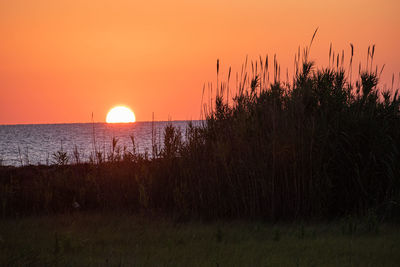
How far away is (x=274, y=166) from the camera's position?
696 centimetres

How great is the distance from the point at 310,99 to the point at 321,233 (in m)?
2.47

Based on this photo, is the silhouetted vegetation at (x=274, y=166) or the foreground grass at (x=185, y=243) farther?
the silhouetted vegetation at (x=274, y=166)

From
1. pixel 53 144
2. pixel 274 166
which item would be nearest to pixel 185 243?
pixel 274 166

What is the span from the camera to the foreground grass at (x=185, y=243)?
478 centimetres

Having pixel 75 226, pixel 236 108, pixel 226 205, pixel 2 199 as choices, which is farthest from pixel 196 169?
pixel 2 199

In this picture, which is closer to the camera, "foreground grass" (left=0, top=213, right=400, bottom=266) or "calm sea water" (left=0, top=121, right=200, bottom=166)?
"foreground grass" (left=0, top=213, right=400, bottom=266)

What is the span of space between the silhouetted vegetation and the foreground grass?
49 cm

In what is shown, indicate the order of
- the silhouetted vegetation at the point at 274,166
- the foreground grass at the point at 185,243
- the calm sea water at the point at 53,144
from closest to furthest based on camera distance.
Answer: the foreground grass at the point at 185,243
the silhouetted vegetation at the point at 274,166
the calm sea water at the point at 53,144

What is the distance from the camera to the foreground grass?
15.7ft

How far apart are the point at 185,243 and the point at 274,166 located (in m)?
2.12

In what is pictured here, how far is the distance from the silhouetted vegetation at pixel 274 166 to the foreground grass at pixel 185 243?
49cm

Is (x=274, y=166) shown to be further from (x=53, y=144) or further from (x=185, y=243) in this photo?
(x=53, y=144)

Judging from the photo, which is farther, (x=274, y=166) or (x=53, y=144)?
(x=53, y=144)

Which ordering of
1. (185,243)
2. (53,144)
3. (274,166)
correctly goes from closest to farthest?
1. (185,243)
2. (274,166)
3. (53,144)
